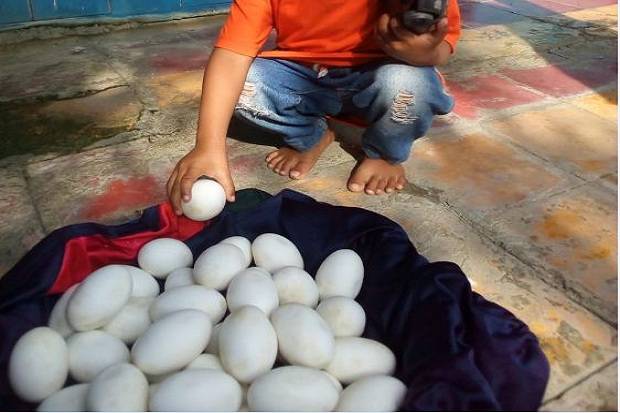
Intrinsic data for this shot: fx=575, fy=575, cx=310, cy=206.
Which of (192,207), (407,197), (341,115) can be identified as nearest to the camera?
(192,207)

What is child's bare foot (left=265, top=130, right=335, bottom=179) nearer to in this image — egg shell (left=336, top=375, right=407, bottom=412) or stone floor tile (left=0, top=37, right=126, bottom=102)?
egg shell (left=336, top=375, right=407, bottom=412)

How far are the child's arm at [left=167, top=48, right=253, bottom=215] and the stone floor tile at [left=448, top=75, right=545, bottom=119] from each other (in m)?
0.82

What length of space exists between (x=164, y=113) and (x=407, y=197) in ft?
2.90

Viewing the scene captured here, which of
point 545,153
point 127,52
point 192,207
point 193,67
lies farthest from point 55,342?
point 127,52

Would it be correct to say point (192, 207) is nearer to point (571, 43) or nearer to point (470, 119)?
point (470, 119)

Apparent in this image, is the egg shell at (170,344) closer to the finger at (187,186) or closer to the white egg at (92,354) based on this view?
the white egg at (92,354)

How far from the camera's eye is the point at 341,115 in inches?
64.4

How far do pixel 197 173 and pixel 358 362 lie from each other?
0.53 metres

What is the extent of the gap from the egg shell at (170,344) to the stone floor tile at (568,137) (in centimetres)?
108

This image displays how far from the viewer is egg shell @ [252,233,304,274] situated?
3.45 ft

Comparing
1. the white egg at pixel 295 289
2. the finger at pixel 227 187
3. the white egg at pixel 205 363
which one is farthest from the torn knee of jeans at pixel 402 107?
the white egg at pixel 205 363

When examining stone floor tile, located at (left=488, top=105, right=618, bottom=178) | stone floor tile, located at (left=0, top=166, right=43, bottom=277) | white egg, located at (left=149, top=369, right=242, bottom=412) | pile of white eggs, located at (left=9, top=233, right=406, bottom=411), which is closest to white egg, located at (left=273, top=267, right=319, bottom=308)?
pile of white eggs, located at (left=9, top=233, right=406, bottom=411)

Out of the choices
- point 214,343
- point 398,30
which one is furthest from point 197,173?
point 398,30

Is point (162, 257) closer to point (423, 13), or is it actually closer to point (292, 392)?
point (292, 392)
